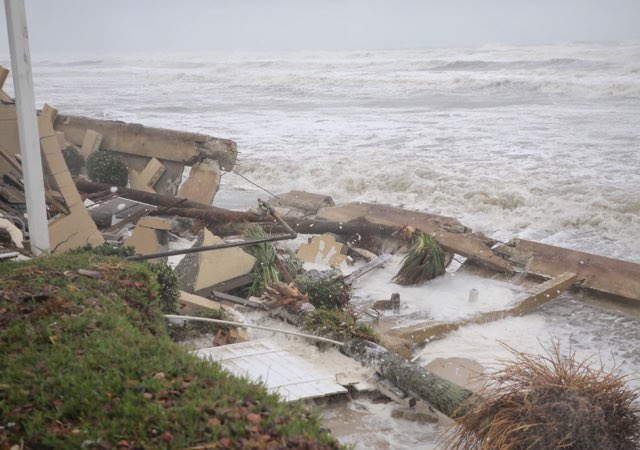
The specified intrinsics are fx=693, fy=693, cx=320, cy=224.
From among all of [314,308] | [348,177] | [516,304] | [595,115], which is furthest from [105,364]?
[595,115]

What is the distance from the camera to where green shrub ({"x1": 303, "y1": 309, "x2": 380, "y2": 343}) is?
6.61 metres

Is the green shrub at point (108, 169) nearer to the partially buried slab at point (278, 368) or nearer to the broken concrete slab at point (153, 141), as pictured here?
the broken concrete slab at point (153, 141)

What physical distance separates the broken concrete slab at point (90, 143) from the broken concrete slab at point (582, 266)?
8.02m

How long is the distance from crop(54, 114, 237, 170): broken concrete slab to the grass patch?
25.6ft

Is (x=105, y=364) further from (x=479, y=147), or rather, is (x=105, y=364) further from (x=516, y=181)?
(x=479, y=147)

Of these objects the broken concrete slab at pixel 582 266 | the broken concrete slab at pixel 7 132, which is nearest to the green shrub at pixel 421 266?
the broken concrete slab at pixel 582 266

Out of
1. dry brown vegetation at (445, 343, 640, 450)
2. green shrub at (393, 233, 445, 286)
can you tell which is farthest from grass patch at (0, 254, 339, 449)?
green shrub at (393, 233, 445, 286)

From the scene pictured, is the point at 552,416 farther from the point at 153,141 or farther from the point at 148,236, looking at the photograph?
the point at 153,141

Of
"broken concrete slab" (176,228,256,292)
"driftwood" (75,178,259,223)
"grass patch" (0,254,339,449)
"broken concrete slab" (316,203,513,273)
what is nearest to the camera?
"grass patch" (0,254,339,449)

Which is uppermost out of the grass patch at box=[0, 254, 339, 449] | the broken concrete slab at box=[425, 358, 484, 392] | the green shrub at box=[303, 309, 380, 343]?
the grass patch at box=[0, 254, 339, 449]

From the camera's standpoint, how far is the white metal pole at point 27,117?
604 centimetres

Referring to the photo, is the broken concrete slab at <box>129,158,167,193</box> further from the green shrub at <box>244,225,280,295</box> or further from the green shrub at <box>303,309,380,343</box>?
the green shrub at <box>303,309,380,343</box>

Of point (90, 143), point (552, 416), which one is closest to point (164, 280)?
point (552, 416)

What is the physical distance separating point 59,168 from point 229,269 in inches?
101
